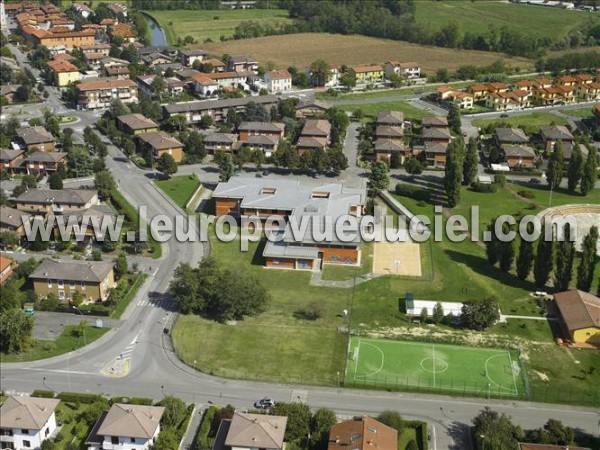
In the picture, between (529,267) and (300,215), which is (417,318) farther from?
(300,215)

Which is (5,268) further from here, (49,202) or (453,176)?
(453,176)

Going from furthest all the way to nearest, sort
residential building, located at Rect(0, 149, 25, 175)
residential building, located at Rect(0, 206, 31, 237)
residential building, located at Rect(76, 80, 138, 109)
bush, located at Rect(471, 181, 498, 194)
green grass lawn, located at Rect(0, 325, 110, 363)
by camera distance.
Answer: residential building, located at Rect(76, 80, 138, 109)
residential building, located at Rect(0, 149, 25, 175)
bush, located at Rect(471, 181, 498, 194)
residential building, located at Rect(0, 206, 31, 237)
green grass lawn, located at Rect(0, 325, 110, 363)

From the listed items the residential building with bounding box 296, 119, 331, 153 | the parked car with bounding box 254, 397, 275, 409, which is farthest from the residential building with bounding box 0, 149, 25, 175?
the parked car with bounding box 254, 397, 275, 409

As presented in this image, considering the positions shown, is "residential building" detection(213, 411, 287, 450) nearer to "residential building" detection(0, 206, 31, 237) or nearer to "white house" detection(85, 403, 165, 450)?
"white house" detection(85, 403, 165, 450)

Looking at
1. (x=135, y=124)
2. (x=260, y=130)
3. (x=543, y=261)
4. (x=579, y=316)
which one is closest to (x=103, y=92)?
(x=135, y=124)

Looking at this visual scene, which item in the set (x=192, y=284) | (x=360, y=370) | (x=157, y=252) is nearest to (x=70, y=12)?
(x=157, y=252)
